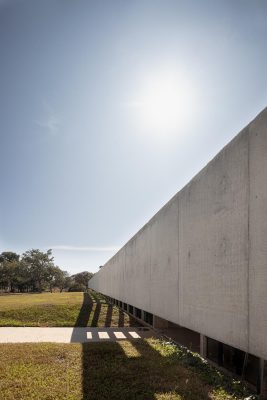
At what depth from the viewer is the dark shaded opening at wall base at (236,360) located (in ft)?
18.0

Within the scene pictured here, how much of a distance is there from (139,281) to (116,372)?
801 centimetres

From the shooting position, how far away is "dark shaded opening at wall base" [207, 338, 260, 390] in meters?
5.50

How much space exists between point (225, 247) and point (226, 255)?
13 centimetres

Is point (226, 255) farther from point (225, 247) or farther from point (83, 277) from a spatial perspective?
point (83, 277)

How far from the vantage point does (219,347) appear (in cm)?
655

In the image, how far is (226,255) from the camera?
5793mm

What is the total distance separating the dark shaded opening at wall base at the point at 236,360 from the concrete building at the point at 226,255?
0.01m

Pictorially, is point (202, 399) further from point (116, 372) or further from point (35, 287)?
point (35, 287)

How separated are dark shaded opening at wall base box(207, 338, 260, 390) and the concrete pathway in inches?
188

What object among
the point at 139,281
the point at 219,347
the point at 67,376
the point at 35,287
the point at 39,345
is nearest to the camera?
the point at 67,376

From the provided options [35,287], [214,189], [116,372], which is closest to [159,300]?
[116,372]

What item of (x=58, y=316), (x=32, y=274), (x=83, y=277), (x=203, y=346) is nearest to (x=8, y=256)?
(x=83, y=277)

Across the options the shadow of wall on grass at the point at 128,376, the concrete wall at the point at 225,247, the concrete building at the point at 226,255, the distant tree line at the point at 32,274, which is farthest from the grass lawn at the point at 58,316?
the distant tree line at the point at 32,274

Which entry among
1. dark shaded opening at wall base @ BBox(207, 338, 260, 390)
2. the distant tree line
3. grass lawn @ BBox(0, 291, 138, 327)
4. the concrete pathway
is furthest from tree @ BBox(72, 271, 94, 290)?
dark shaded opening at wall base @ BBox(207, 338, 260, 390)
